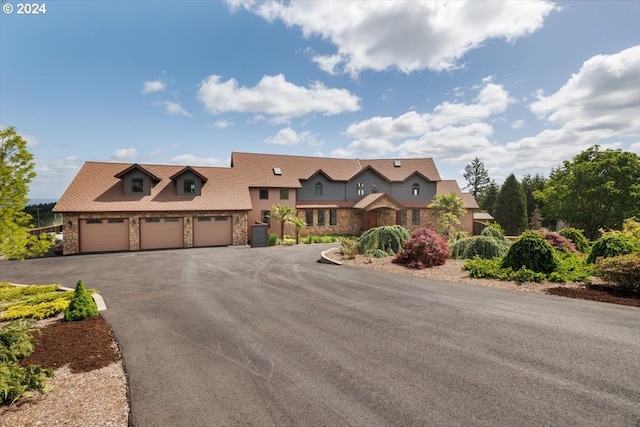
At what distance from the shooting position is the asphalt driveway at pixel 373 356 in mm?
4859

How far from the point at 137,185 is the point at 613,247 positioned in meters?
30.4

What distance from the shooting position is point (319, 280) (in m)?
14.0

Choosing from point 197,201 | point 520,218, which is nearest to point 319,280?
point 197,201

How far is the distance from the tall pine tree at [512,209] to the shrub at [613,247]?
94.3 ft

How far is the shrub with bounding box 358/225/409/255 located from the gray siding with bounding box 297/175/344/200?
16.0 meters

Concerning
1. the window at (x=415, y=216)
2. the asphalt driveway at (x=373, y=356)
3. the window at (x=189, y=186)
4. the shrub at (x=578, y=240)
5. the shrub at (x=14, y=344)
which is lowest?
the asphalt driveway at (x=373, y=356)

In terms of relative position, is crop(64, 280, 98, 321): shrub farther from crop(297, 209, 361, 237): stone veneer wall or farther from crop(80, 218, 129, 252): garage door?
crop(297, 209, 361, 237): stone veneer wall

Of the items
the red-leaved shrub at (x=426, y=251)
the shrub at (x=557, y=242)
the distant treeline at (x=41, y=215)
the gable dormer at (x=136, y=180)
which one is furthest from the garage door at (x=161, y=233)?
the shrub at (x=557, y=242)

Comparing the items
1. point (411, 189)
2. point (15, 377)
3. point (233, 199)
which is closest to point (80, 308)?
point (15, 377)

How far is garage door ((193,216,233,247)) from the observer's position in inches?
1033

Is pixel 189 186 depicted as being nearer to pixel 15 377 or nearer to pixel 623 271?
pixel 15 377

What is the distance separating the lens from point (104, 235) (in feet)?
77.3

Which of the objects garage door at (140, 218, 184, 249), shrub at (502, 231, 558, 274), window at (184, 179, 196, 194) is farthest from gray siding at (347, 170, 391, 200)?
shrub at (502, 231, 558, 274)

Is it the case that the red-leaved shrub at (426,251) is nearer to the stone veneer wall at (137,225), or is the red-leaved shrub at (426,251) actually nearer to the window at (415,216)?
the stone veneer wall at (137,225)
